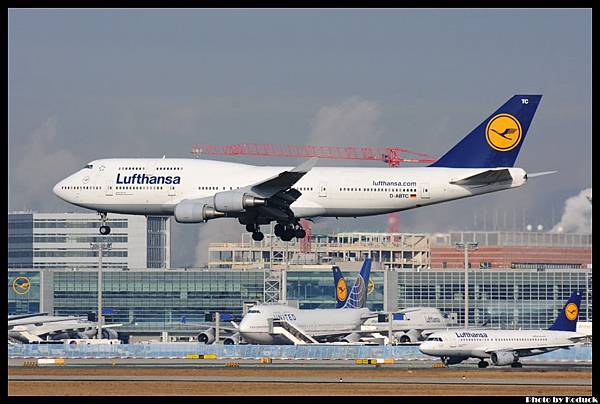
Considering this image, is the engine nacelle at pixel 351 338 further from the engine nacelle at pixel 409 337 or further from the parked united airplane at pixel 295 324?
the engine nacelle at pixel 409 337

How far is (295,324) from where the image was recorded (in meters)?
105

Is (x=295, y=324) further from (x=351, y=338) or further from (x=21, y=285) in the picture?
(x=21, y=285)

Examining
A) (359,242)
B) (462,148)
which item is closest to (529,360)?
(462,148)

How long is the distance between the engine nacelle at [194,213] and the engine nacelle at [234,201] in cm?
58

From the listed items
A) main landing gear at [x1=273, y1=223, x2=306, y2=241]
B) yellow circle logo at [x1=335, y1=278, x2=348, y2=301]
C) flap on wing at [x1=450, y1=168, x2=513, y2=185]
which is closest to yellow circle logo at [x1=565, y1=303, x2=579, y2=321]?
flap on wing at [x1=450, y1=168, x2=513, y2=185]

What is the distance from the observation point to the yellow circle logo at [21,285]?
537 feet

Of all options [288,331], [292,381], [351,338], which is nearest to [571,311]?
[288,331]

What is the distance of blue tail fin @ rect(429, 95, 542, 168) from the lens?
77.6 meters

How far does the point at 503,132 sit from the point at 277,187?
50.5ft

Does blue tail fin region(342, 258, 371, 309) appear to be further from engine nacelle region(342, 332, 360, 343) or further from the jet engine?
the jet engine

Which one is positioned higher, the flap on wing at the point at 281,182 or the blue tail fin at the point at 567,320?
the flap on wing at the point at 281,182

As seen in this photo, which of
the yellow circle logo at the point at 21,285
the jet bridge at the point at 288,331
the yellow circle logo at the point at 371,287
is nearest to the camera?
the jet bridge at the point at 288,331

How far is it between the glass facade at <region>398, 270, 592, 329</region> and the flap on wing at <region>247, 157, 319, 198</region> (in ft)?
271

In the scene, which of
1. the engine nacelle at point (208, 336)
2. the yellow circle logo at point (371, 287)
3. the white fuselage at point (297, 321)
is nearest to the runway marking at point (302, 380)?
the white fuselage at point (297, 321)
